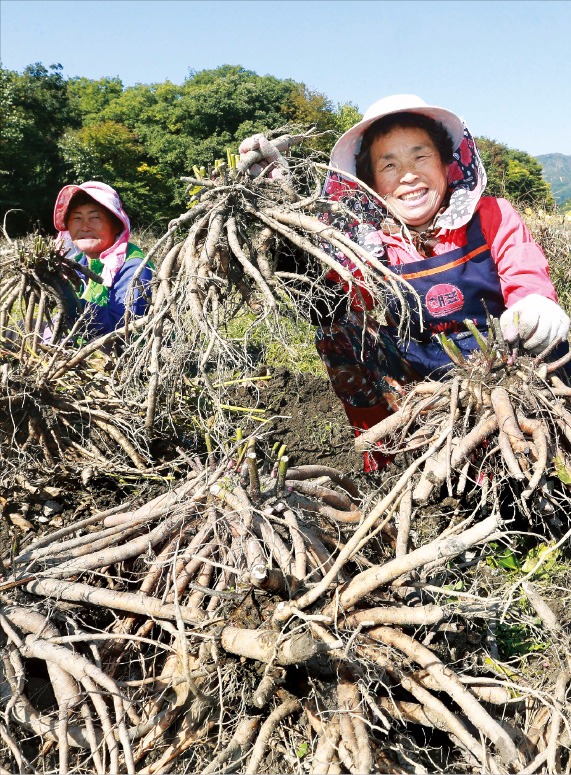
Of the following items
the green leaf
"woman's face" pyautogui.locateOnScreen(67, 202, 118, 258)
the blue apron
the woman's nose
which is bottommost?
the green leaf

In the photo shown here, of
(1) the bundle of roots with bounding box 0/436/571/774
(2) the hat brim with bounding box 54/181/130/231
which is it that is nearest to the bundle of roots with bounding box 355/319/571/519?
(1) the bundle of roots with bounding box 0/436/571/774

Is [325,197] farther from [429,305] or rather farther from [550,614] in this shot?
[550,614]

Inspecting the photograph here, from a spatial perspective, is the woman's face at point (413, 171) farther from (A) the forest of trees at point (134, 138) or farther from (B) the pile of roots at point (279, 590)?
(A) the forest of trees at point (134, 138)

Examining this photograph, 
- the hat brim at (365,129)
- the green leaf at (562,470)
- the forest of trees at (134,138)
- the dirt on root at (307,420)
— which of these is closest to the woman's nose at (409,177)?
the hat brim at (365,129)

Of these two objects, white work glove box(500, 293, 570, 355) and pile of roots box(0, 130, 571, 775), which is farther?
white work glove box(500, 293, 570, 355)

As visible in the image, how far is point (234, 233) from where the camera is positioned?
5.86ft

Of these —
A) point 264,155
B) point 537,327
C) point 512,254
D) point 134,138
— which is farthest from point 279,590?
point 134,138

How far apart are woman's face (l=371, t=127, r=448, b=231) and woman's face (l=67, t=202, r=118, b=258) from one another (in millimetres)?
1392

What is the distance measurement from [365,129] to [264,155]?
0.52 meters

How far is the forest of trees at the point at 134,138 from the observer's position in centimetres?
1526

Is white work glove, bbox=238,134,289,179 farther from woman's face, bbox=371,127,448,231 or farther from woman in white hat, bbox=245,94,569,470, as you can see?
woman's face, bbox=371,127,448,231

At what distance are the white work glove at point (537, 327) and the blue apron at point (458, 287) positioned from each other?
329mm

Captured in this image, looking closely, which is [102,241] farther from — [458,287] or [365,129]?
[458,287]

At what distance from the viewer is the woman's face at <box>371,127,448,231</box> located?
226 centimetres
